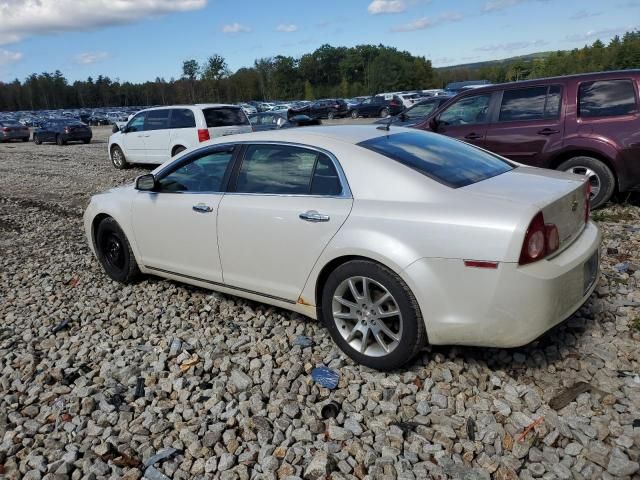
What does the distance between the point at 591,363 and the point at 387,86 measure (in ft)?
325

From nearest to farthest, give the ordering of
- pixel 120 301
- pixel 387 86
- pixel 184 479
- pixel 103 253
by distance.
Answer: pixel 184 479 < pixel 120 301 < pixel 103 253 < pixel 387 86

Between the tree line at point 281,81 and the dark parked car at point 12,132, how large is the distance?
2671 inches

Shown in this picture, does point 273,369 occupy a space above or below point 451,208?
below

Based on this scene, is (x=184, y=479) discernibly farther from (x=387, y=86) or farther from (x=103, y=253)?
→ (x=387, y=86)

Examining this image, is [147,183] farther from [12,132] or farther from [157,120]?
[12,132]

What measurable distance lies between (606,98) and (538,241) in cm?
481

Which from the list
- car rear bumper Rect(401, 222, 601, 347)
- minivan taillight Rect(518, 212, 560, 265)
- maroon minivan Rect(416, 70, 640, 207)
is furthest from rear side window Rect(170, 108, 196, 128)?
minivan taillight Rect(518, 212, 560, 265)

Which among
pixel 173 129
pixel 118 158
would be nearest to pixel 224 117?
pixel 173 129

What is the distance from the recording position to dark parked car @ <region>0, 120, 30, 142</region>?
29156 mm

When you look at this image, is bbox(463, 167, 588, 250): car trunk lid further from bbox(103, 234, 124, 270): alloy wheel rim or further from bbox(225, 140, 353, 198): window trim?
bbox(103, 234, 124, 270): alloy wheel rim

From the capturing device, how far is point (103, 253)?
213 inches

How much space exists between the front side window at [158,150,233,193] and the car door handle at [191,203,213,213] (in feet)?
0.46

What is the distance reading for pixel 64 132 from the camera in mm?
25188

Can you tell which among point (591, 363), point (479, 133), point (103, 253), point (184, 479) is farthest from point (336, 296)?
point (479, 133)
